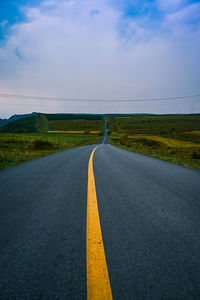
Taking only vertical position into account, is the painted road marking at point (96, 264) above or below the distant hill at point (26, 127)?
below

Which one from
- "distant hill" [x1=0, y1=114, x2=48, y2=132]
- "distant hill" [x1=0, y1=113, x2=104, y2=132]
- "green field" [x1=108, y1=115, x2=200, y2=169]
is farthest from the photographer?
"distant hill" [x1=0, y1=113, x2=104, y2=132]

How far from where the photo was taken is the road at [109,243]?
1044 millimetres

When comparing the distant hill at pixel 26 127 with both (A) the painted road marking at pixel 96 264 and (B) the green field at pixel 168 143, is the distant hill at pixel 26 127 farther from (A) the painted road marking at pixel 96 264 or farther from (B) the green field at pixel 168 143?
(A) the painted road marking at pixel 96 264

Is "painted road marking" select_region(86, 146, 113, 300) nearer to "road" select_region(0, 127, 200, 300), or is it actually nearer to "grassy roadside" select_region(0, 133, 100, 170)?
"road" select_region(0, 127, 200, 300)

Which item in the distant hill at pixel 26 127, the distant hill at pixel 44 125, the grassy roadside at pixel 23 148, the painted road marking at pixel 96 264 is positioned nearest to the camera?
the painted road marking at pixel 96 264

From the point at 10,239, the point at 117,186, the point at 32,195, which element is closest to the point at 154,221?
the point at 117,186

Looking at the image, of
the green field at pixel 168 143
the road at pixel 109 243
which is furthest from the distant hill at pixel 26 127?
the road at pixel 109 243

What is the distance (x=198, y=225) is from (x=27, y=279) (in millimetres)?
1922

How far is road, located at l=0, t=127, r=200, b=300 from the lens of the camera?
3.43 ft

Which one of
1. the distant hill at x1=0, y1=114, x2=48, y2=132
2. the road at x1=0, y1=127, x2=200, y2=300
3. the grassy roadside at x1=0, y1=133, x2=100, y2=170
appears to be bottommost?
the grassy roadside at x1=0, y1=133, x2=100, y2=170

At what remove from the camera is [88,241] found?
1.51m

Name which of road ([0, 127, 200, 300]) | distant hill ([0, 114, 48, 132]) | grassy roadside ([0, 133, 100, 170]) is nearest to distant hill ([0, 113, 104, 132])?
distant hill ([0, 114, 48, 132])

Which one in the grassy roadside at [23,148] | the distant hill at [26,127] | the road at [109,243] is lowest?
the grassy roadside at [23,148]

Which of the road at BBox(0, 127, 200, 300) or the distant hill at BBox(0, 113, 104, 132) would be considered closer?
the road at BBox(0, 127, 200, 300)
